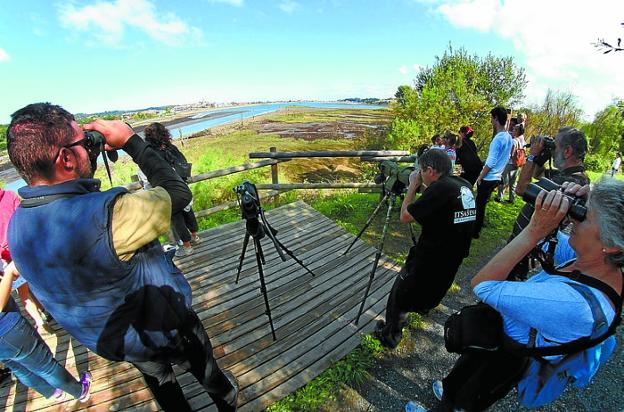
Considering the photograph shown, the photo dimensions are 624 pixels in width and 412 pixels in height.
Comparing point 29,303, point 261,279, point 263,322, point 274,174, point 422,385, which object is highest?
point 274,174

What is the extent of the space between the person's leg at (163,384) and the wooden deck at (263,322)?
546 millimetres

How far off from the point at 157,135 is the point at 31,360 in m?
2.81

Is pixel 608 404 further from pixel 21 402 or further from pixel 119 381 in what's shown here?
pixel 21 402

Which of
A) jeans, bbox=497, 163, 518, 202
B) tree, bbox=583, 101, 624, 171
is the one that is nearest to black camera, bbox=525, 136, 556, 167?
jeans, bbox=497, 163, 518, 202

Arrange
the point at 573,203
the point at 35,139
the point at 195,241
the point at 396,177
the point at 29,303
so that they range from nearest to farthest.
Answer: the point at 35,139 → the point at 573,203 → the point at 29,303 → the point at 396,177 → the point at 195,241

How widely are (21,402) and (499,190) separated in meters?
8.77

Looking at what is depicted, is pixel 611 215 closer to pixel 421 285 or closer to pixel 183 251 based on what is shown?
pixel 421 285

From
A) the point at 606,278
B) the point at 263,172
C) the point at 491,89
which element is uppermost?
the point at 491,89

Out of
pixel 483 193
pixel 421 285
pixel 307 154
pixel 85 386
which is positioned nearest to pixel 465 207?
pixel 421 285

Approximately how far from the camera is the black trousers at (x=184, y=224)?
174 inches

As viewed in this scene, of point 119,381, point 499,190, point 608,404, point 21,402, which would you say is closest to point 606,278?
point 608,404

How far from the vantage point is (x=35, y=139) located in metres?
1.22

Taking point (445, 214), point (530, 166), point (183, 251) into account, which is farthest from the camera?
point (183, 251)

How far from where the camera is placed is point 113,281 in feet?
4.63
